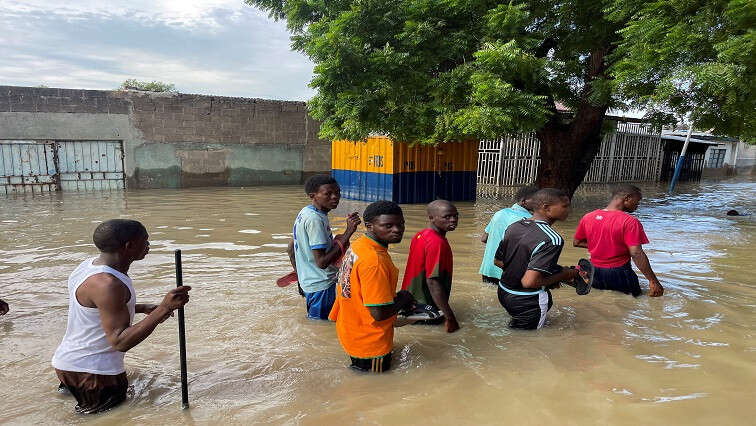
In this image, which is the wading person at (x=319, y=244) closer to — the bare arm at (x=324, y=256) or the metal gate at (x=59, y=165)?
the bare arm at (x=324, y=256)

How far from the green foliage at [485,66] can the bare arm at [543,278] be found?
15.7ft

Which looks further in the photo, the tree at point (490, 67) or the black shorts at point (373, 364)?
the tree at point (490, 67)

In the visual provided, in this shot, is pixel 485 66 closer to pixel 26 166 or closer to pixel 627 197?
pixel 627 197

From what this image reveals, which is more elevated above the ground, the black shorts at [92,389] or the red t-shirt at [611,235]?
the red t-shirt at [611,235]

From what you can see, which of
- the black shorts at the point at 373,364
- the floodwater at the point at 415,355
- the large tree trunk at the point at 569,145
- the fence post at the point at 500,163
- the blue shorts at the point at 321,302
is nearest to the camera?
the floodwater at the point at 415,355

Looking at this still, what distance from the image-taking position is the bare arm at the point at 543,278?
12.2 ft

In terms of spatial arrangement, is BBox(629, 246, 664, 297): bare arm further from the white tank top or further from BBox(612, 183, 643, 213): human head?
the white tank top

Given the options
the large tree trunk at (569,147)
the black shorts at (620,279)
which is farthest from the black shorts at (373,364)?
the large tree trunk at (569,147)

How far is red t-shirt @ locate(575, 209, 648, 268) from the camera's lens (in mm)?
4809

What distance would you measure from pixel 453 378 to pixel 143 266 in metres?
4.63

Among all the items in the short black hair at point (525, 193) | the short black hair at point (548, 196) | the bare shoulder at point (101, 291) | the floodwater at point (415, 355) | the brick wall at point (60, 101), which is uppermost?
the brick wall at point (60, 101)

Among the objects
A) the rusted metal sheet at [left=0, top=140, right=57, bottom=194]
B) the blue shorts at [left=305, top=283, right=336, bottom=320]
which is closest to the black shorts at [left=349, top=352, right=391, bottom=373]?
the blue shorts at [left=305, top=283, right=336, bottom=320]

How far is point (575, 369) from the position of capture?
11.4 ft

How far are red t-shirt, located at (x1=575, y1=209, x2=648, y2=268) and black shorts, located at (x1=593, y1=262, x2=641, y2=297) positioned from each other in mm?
53
